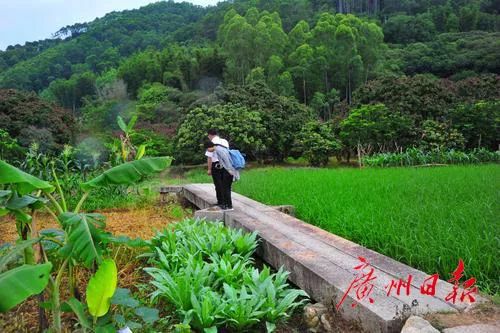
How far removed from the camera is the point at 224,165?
5750 millimetres

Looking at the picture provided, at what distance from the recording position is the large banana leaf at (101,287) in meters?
2.38

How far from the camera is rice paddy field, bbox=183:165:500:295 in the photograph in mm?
3043

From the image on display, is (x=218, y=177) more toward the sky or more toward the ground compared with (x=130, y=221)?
more toward the sky

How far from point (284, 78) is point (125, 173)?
94.8 ft

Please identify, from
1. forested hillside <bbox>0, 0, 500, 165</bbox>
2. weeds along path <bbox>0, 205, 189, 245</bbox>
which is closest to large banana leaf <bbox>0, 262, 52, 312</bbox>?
weeds along path <bbox>0, 205, 189, 245</bbox>

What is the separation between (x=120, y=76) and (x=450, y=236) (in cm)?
4358

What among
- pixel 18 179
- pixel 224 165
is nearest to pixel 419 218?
pixel 224 165

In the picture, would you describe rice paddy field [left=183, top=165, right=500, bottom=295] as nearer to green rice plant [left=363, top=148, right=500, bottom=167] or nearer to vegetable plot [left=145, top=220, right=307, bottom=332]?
vegetable plot [left=145, top=220, right=307, bottom=332]

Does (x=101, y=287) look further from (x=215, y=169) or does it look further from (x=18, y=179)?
(x=215, y=169)

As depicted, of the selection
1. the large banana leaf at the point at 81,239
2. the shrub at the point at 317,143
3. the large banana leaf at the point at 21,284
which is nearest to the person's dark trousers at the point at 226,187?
the large banana leaf at the point at 81,239

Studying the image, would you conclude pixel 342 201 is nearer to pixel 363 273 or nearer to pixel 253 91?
pixel 363 273

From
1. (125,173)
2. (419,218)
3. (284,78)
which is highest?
(125,173)

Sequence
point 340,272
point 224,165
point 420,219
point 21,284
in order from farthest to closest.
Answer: point 224,165, point 420,219, point 340,272, point 21,284

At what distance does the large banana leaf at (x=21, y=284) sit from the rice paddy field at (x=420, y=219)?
246 centimetres
